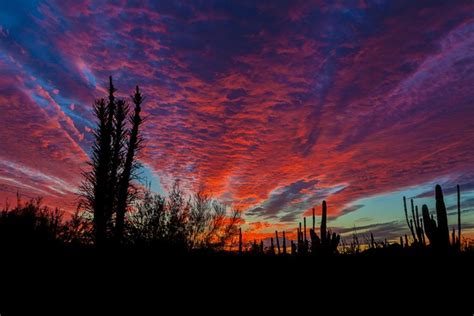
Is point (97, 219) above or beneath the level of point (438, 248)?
above

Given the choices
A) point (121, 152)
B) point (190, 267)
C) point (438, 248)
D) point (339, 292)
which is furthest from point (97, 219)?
point (438, 248)

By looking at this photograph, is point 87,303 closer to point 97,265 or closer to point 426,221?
point 97,265

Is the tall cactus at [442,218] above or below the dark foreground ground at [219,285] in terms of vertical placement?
above

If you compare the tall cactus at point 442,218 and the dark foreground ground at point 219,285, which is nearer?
the dark foreground ground at point 219,285

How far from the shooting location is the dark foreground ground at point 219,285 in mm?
4258

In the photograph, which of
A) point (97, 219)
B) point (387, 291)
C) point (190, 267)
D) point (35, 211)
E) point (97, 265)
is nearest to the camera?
point (387, 291)

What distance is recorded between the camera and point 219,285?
5125 millimetres

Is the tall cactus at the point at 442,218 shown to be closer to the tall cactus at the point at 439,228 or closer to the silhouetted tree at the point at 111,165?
the tall cactus at the point at 439,228

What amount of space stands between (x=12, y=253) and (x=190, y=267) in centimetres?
328

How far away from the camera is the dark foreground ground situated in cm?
426

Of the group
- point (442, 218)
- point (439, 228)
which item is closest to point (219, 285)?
point (439, 228)

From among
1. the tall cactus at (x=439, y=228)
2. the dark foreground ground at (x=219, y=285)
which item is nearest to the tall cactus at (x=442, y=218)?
the tall cactus at (x=439, y=228)

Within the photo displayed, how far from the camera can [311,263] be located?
6.52m

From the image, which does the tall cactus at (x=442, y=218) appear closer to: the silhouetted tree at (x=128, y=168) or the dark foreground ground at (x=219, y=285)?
the dark foreground ground at (x=219, y=285)
